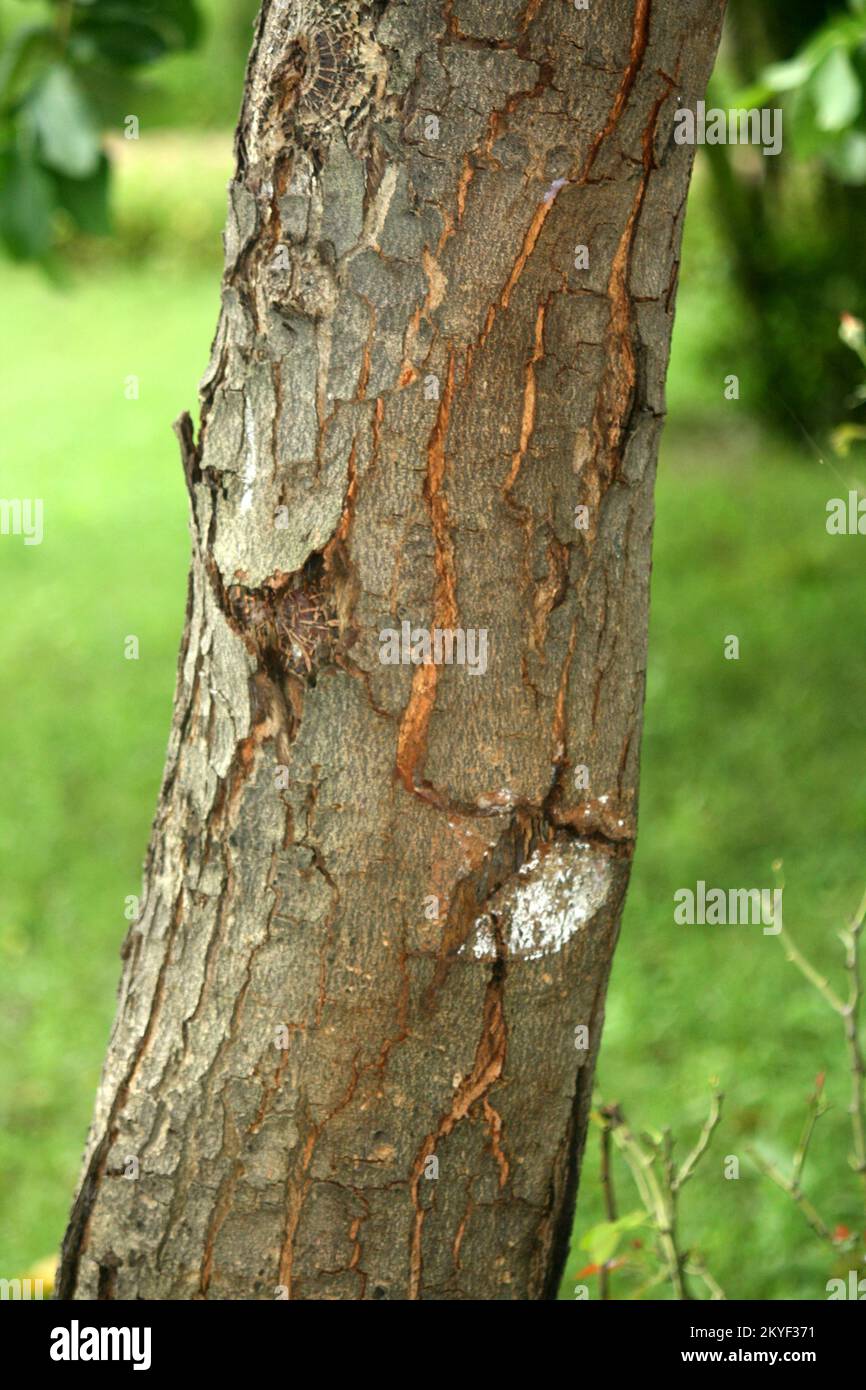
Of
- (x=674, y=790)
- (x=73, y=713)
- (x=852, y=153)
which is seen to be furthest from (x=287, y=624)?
(x=73, y=713)

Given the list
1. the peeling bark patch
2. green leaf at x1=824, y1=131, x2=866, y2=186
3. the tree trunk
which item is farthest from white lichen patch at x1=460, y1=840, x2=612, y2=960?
green leaf at x1=824, y1=131, x2=866, y2=186

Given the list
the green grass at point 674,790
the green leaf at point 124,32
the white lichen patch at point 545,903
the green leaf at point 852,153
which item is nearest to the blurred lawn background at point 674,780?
the green grass at point 674,790

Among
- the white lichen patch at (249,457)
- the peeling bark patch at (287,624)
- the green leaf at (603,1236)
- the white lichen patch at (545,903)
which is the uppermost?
the white lichen patch at (249,457)

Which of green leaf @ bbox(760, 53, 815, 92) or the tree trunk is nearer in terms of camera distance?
the tree trunk

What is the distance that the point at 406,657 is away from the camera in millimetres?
1336

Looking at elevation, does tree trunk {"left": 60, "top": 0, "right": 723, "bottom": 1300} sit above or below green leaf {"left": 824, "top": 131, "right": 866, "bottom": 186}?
below

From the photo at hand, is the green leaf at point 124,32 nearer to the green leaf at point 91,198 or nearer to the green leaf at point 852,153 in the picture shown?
the green leaf at point 91,198

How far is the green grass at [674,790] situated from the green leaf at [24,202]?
0.49 metres

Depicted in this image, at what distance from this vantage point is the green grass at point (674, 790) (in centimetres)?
287

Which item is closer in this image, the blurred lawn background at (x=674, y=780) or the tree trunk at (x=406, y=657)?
Result: the tree trunk at (x=406, y=657)

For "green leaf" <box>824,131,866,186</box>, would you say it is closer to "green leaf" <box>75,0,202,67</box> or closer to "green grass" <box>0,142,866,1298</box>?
"green leaf" <box>75,0,202,67</box>

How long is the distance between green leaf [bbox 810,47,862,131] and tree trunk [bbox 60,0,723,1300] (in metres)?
1.70

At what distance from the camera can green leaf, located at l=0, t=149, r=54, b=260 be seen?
9.36 feet

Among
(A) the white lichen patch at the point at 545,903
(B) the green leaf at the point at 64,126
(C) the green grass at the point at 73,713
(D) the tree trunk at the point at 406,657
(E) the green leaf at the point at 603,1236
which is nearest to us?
(D) the tree trunk at the point at 406,657
